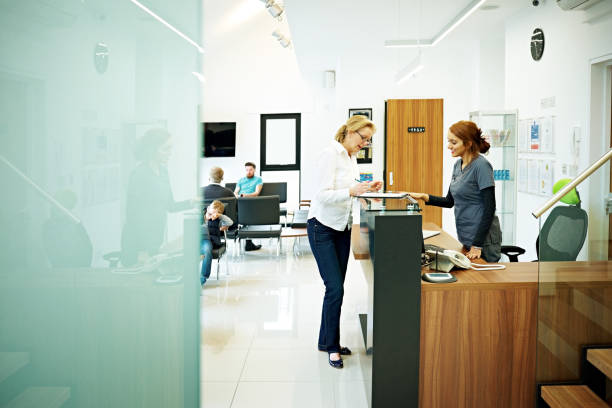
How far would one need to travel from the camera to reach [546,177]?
549cm

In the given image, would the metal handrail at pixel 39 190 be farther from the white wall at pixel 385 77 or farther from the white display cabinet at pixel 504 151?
the white display cabinet at pixel 504 151

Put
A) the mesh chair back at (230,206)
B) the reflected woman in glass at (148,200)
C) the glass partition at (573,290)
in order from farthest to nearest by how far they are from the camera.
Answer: the mesh chair back at (230,206) → the glass partition at (573,290) → the reflected woman in glass at (148,200)

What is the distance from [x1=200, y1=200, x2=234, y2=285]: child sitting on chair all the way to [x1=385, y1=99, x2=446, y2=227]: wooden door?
11.0 feet

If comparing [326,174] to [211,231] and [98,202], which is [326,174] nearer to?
[98,202]

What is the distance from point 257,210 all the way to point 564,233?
4.98 meters

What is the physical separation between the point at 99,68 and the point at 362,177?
7.38 metres

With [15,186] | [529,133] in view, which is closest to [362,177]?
[529,133]

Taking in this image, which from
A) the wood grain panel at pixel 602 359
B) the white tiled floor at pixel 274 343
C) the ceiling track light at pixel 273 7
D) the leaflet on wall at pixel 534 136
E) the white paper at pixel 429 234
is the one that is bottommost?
the white tiled floor at pixel 274 343

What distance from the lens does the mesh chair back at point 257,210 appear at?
22.9 ft

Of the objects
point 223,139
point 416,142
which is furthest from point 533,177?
point 223,139

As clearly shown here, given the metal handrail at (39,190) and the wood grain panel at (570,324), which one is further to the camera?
the wood grain panel at (570,324)

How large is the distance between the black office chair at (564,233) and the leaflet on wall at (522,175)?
12.7 feet

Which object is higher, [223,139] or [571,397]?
[223,139]

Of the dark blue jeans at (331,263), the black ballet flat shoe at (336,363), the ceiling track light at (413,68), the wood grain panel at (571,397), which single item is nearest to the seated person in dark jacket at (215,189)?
the ceiling track light at (413,68)
